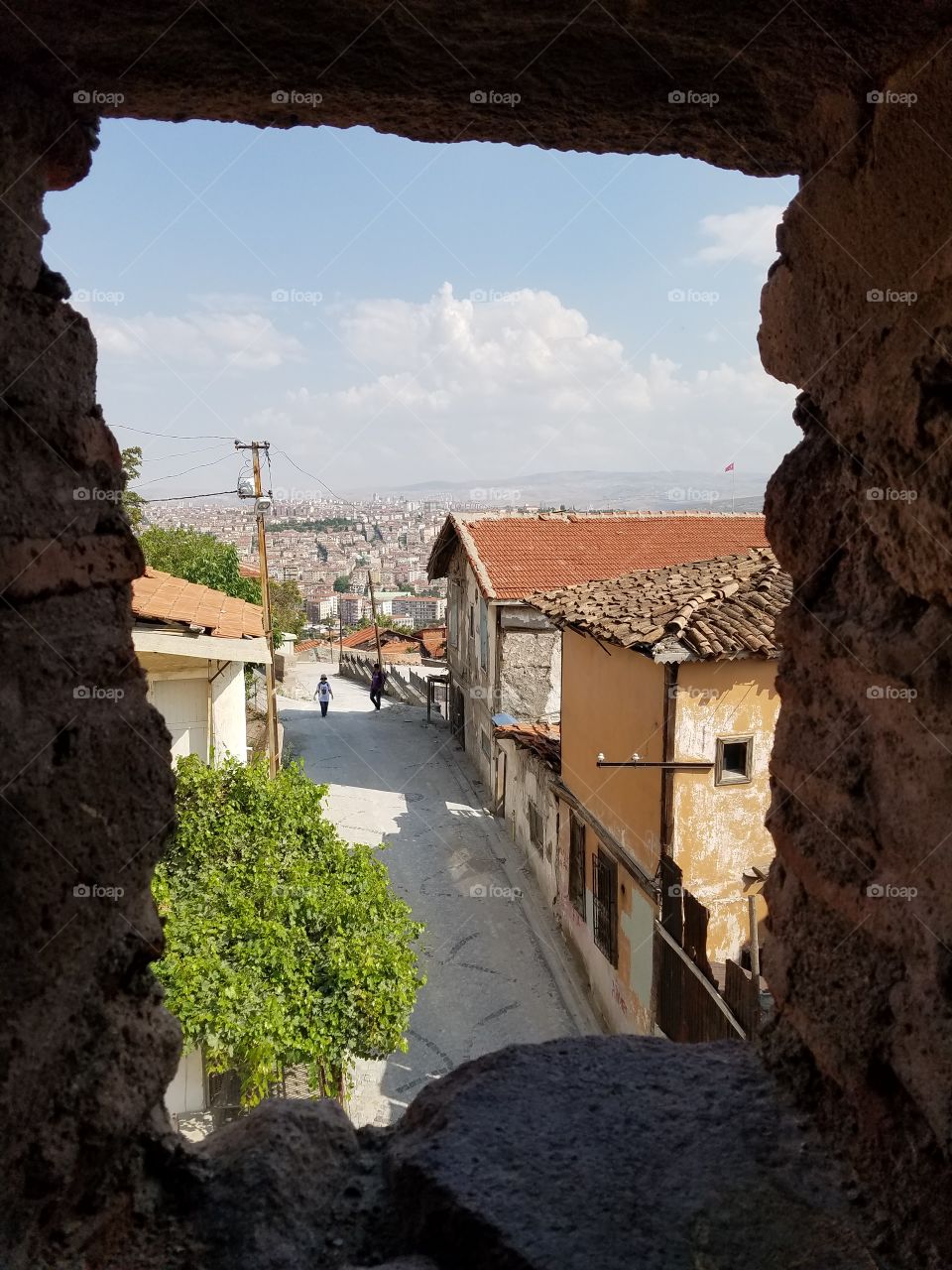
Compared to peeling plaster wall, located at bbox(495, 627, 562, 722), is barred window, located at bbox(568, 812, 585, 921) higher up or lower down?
lower down

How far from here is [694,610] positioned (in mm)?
7453

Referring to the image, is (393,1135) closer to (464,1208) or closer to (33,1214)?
(464,1208)

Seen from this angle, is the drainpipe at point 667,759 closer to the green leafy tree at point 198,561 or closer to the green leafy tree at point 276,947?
the green leafy tree at point 276,947

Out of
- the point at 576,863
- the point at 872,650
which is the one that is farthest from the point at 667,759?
the point at 872,650

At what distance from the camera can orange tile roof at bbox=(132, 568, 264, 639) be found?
8398 millimetres

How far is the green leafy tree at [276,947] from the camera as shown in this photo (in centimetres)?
594

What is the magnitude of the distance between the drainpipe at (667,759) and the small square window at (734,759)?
0.44 meters

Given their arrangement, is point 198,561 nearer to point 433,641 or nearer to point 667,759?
point 433,641

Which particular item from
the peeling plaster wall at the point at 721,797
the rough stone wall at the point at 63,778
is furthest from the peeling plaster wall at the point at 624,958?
the rough stone wall at the point at 63,778

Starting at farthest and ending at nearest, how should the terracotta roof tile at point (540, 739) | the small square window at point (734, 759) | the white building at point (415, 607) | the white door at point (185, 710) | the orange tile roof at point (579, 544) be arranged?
the white building at point (415, 607) → the orange tile roof at point (579, 544) → the terracotta roof tile at point (540, 739) → the white door at point (185, 710) → the small square window at point (734, 759)

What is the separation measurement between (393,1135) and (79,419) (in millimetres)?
1597

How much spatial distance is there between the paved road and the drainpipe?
280 cm

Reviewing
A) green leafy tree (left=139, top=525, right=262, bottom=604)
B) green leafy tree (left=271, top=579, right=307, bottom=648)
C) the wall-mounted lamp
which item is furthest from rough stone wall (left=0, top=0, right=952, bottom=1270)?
green leafy tree (left=271, top=579, right=307, bottom=648)

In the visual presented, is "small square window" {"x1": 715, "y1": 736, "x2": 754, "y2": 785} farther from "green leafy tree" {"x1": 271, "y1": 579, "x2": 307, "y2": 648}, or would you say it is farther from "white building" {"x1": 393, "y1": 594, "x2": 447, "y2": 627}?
"white building" {"x1": 393, "y1": 594, "x2": 447, "y2": 627}
